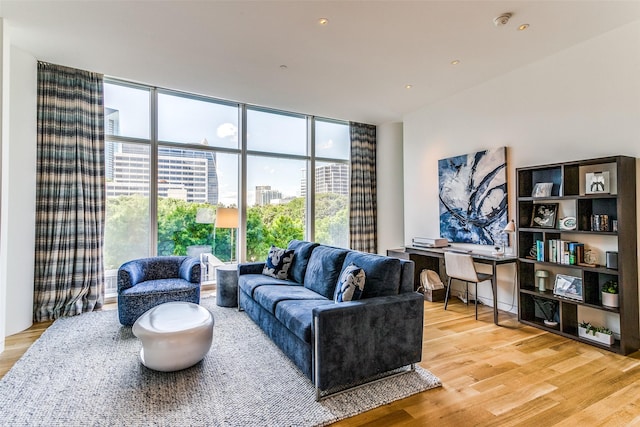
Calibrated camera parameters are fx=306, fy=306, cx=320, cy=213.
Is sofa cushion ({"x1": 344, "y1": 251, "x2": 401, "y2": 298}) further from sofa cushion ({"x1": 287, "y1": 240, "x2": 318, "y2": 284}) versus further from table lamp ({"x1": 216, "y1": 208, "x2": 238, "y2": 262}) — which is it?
table lamp ({"x1": 216, "y1": 208, "x2": 238, "y2": 262})

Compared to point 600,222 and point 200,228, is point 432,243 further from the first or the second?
point 200,228

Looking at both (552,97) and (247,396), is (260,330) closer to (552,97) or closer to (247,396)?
(247,396)

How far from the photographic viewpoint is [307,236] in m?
5.90

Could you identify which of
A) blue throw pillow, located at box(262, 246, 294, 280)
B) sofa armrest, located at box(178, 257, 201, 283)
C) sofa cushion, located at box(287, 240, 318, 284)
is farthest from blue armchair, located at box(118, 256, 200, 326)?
sofa cushion, located at box(287, 240, 318, 284)

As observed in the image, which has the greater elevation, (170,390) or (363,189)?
(363,189)

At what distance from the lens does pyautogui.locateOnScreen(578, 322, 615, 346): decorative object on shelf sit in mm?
2910

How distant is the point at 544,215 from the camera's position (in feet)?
11.7

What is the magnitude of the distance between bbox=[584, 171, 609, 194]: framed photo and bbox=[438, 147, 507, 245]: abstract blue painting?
0.97 metres

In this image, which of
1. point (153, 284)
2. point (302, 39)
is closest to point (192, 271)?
point (153, 284)

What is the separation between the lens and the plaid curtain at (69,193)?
371 centimetres

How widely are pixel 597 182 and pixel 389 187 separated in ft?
11.7

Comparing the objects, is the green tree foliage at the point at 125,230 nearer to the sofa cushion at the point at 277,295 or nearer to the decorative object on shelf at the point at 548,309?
the sofa cushion at the point at 277,295

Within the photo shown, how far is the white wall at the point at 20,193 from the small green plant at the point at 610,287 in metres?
5.85

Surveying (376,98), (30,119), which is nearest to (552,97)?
(376,98)
